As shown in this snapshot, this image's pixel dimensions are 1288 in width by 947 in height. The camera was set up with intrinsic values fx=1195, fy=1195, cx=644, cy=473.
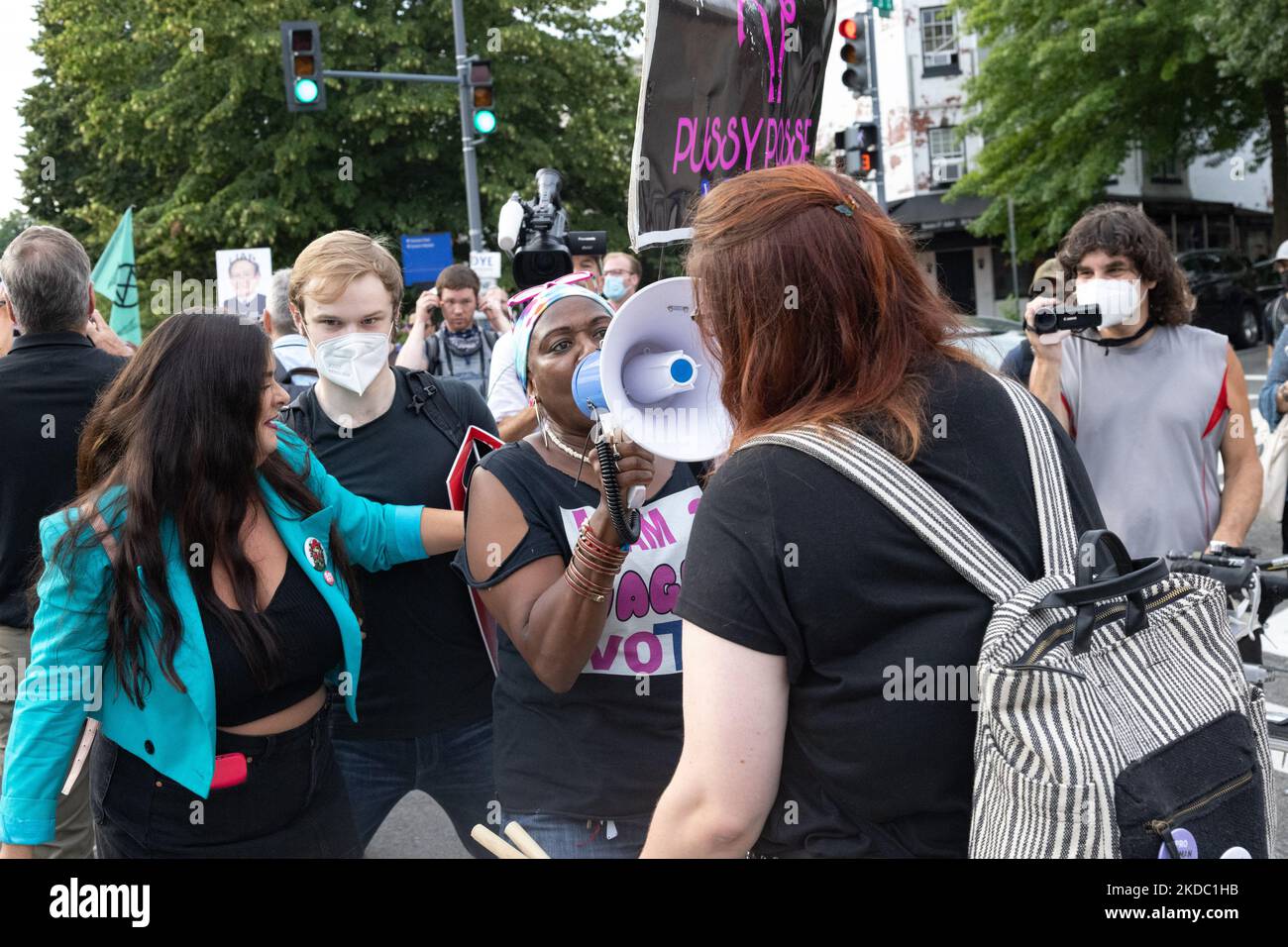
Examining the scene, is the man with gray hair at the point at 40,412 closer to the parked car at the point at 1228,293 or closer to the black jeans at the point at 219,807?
the black jeans at the point at 219,807

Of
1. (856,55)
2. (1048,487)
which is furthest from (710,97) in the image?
(856,55)

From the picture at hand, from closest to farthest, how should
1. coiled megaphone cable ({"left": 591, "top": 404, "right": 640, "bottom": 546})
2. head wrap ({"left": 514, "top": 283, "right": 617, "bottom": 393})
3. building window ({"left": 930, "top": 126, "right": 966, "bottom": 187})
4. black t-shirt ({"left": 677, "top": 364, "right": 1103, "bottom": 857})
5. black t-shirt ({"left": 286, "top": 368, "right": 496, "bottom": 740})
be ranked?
black t-shirt ({"left": 677, "top": 364, "right": 1103, "bottom": 857})
coiled megaphone cable ({"left": 591, "top": 404, "right": 640, "bottom": 546})
head wrap ({"left": 514, "top": 283, "right": 617, "bottom": 393})
black t-shirt ({"left": 286, "top": 368, "right": 496, "bottom": 740})
building window ({"left": 930, "top": 126, "right": 966, "bottom": 187})

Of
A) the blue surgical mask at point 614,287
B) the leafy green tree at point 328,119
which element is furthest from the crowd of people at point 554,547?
the leafy green tree at point 328,119

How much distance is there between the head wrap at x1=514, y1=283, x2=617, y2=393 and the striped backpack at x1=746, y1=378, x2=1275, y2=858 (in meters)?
1.16

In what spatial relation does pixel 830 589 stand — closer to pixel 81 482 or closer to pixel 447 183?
pixel 81 482

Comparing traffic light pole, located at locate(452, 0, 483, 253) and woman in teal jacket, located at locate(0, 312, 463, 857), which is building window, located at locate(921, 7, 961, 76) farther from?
woman in teal jacket, located at locate(0, 312, 463, 857)

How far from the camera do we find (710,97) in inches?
114

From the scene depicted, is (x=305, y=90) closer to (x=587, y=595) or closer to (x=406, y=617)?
(x=406, y=617)

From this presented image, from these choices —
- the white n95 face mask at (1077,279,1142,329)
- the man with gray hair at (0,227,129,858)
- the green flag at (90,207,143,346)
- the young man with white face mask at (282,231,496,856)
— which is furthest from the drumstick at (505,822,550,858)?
the green flag at (90,207,143,346)

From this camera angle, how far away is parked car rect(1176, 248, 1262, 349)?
20.1 metres

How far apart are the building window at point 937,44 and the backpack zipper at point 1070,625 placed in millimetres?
33417

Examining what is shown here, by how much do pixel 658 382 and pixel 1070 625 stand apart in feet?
3.28
